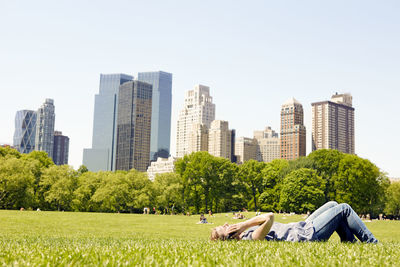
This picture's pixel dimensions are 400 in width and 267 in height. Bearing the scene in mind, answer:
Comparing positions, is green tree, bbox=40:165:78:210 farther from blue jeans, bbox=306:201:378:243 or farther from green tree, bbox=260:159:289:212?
blue jeans, bbox=306:201:378:243

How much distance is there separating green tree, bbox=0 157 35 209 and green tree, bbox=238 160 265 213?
160 ft

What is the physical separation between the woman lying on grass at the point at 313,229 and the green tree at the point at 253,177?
8489cm

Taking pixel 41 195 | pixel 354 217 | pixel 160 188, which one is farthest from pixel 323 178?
pixel 354 217

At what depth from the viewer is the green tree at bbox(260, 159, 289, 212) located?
9000cm

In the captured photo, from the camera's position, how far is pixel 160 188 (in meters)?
88.0

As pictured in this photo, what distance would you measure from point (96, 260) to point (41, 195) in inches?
3120

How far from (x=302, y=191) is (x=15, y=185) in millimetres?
53519

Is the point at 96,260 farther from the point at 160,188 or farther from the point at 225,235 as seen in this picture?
the point at 160,188

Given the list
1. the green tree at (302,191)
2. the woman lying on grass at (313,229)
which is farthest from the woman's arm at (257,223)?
the green tree at (302,191)

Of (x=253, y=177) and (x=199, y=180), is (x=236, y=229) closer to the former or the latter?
(x=199, y=180)

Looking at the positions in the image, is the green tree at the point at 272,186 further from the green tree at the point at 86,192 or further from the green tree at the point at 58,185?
the green tree at the point at 58,185

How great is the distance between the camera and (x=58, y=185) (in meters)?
76.1

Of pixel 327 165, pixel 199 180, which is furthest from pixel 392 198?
pixel 199 180

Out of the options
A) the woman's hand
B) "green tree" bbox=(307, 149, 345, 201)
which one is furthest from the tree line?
the woman's hand
